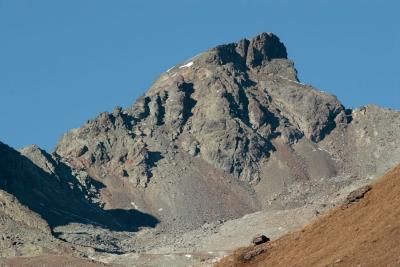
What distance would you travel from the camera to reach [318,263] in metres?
65.4

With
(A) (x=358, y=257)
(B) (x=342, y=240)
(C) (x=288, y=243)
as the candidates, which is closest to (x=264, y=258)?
(C) (x=288, y=243)

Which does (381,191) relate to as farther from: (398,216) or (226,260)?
(226,260)

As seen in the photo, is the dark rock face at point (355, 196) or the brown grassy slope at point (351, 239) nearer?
the brown grassy slope at point (351, 239)

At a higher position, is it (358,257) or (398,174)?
(398,174)

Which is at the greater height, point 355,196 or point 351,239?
point 355,196

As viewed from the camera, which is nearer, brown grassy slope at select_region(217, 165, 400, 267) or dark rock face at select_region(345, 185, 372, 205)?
brown grassy slope at select_region(217, 165, 400, 267)

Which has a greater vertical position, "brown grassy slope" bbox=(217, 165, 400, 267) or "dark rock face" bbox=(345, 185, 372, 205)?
"dark rock face" bbox=(345, 185, 372, 205)

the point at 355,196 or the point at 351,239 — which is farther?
the point at 355,196

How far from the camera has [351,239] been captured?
6669 cm

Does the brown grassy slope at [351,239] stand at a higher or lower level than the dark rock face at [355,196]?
lower

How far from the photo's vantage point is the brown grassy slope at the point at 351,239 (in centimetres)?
6203

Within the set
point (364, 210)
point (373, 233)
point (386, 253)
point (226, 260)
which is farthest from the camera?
point (226, 260)

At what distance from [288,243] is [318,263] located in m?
7.24

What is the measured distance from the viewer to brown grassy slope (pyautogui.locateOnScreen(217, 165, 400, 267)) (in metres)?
62.0
